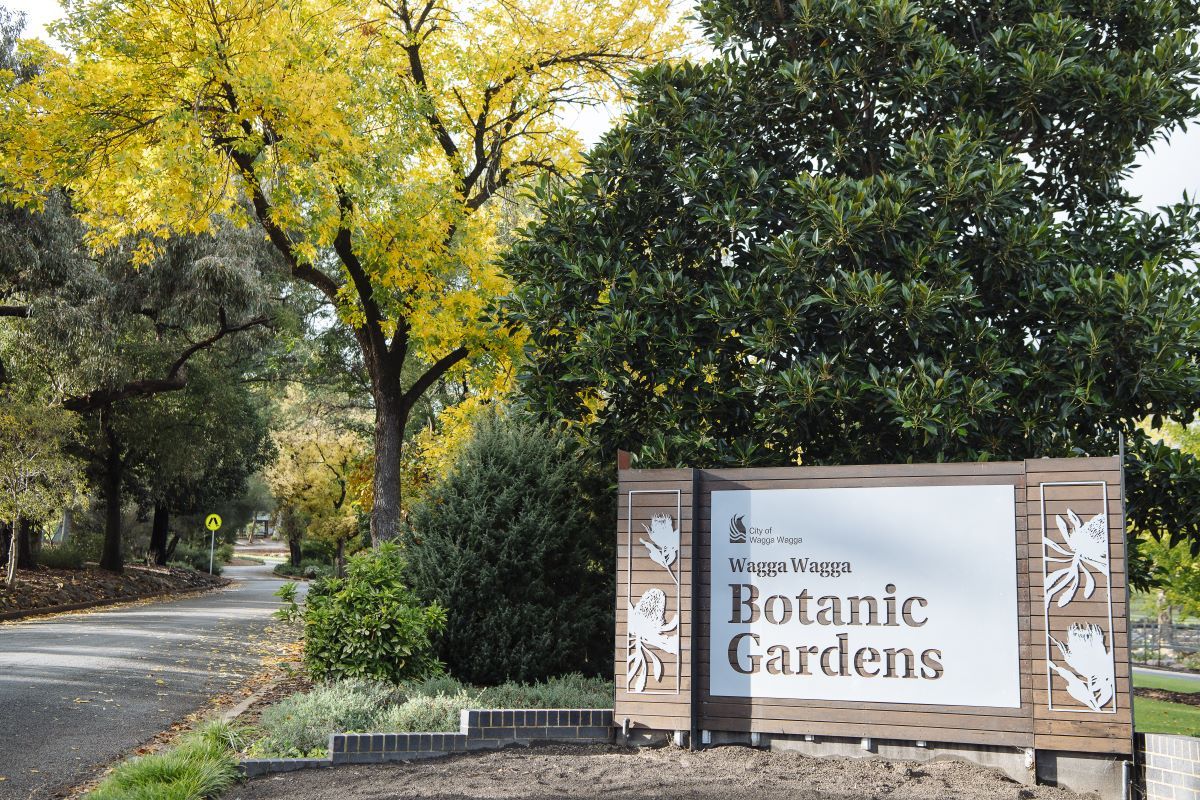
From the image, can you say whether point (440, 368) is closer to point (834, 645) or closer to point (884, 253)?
point (884, 253)

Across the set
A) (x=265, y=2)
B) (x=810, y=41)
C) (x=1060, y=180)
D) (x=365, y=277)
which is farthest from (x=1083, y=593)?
(x=265, y=2)

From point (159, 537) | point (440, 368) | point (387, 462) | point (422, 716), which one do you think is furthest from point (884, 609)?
point (159, 537)

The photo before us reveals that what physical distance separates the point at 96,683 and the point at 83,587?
51.2 ft

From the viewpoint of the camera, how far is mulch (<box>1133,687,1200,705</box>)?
2028 cm

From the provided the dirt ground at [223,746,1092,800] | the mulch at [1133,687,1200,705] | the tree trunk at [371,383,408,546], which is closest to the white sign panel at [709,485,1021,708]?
the dirt ground at [223,746,1092,800]

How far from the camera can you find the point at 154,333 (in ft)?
78.7

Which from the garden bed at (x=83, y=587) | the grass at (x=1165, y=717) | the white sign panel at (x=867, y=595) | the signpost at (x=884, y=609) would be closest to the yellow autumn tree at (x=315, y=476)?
the garden bed at (x=83, y=587)

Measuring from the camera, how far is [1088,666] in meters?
6.38

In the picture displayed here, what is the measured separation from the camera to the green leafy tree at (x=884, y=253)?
326 inches

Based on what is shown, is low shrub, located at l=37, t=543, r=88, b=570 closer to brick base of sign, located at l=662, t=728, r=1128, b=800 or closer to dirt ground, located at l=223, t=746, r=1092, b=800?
dirt ground, located at l=223, t=746, r=1092, b=800

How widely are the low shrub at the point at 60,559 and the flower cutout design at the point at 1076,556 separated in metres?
26.6

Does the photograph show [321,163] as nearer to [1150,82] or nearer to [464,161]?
[464,161]

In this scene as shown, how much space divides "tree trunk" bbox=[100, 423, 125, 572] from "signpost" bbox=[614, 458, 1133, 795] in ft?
72.8

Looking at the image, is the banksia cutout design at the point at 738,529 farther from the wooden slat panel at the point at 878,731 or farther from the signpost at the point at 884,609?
the wooden slat panel at the point at 878,731
